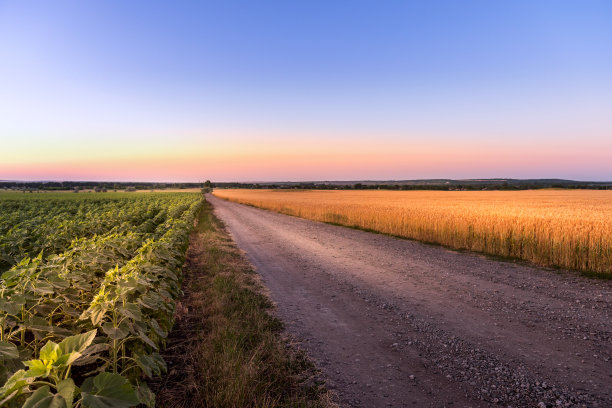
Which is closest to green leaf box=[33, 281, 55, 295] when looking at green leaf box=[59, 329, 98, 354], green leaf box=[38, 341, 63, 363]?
green leaf box=[59, 329, 98, 354]

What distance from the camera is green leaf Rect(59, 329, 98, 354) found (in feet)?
6.63

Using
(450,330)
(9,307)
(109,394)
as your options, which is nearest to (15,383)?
(109,394)

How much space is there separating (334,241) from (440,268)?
6.80 m

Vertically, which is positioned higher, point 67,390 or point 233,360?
point 67,390

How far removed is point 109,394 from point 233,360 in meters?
2.66

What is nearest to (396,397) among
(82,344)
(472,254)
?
Result: (82,344)

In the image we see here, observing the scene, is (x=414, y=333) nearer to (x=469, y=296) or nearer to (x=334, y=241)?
(x=469, y=296)

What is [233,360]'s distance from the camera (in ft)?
14.0

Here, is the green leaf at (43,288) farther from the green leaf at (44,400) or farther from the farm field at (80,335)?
the green leaf at (44,400)

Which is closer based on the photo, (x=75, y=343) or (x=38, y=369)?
(x=38, y=369)

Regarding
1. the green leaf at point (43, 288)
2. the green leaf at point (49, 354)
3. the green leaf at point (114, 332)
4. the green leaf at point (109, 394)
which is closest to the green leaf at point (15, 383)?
the green leaf at point (49, 354)

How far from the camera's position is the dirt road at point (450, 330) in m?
4.11

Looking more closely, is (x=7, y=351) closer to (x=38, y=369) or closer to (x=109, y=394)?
(x=38, y=369)

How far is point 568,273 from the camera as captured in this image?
10.1 m
